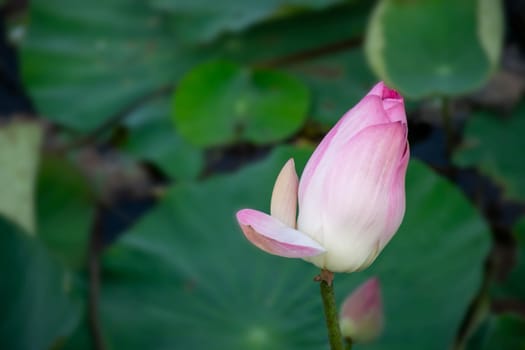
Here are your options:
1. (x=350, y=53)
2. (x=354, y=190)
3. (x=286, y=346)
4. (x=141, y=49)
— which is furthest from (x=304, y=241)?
(x=141, y=49)

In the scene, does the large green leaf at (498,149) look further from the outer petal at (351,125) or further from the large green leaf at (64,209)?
the outer petal at (351,125)

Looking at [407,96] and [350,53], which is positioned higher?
[350,53]

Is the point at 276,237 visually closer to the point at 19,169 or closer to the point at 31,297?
the point at 31,297

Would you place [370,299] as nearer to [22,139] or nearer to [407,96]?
[407,96]

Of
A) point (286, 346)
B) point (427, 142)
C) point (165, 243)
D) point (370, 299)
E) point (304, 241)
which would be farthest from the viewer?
point (427, 142)

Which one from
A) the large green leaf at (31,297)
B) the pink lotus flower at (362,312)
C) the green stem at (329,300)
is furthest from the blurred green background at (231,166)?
the green stem at (329,300)

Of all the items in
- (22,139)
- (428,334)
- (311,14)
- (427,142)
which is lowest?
(428,334)

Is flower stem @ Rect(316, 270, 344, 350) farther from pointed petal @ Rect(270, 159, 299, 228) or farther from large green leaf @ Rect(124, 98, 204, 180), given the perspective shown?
large green leaf @ Rect(124, 98, 204, 180)

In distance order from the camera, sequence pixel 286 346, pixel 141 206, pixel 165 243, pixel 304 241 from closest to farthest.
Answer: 1. pixel 304 241
2. pixel 286 346
3. pixel 165 243
4. pixel 141 206
